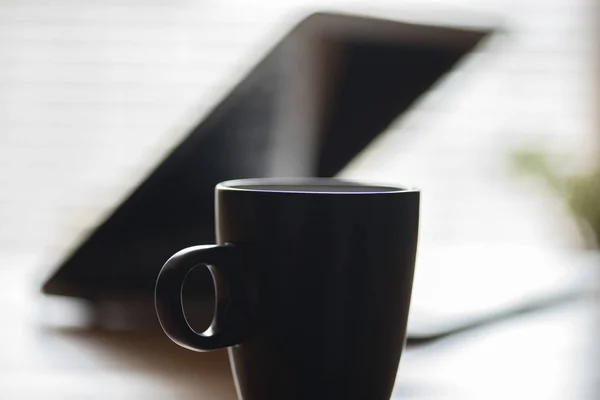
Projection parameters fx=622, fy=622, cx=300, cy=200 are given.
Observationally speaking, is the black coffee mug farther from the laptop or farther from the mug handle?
the laptop

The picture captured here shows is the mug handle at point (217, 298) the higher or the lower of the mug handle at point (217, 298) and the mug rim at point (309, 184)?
the lower

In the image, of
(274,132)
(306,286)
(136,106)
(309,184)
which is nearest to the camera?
(306,286)

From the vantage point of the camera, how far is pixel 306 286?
0.29 meters

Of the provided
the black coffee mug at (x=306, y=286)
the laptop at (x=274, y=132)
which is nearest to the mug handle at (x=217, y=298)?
the black coffee mug at (x=306, y=286)

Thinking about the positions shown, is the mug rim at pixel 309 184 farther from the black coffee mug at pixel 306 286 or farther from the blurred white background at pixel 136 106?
the blurred white background at pixel 136 106

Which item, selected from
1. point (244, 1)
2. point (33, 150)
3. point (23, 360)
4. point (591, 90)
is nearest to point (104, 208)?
point (33, 150)

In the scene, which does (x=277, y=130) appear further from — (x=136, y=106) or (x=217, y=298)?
(x=217, y=298)

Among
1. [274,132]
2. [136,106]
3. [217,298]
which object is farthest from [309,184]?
[136,106]

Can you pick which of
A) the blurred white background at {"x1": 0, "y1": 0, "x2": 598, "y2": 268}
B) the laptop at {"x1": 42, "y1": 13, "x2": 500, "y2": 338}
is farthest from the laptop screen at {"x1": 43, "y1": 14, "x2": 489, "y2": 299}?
the blurred white background at {"x1": 0, "y1": 0, "x2": 598, "y2": 268}

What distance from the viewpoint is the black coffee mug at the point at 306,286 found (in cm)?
29

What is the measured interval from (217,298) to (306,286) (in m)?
0.05

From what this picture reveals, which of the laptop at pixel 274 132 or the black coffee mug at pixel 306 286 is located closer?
the black coffee mug at pixel 306 286

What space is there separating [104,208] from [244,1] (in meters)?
0.53

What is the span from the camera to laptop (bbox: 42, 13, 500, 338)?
0.68 metres
